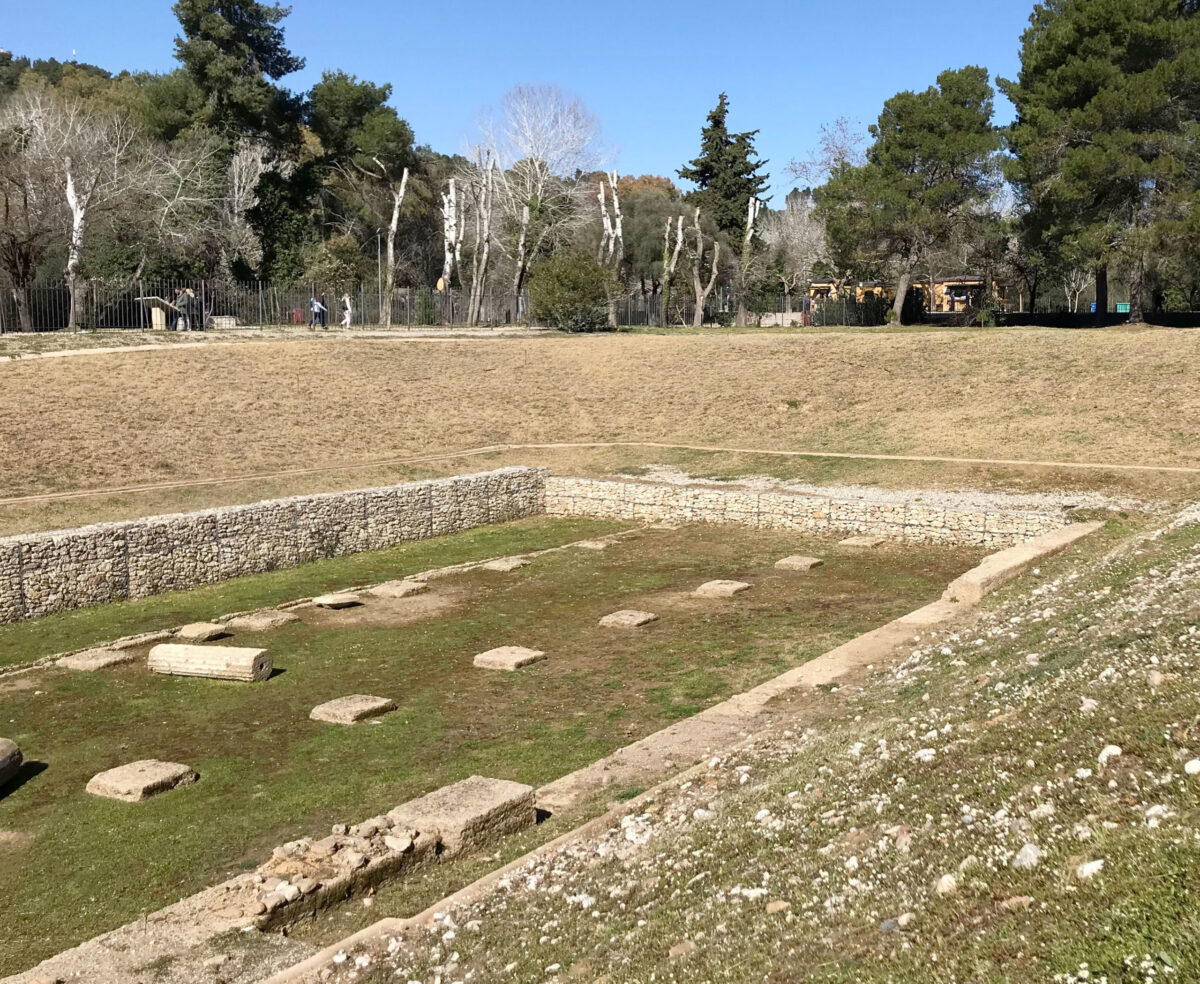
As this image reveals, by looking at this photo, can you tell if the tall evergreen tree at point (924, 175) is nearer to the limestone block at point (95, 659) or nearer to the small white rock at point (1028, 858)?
the limestone block at point (95, 659)

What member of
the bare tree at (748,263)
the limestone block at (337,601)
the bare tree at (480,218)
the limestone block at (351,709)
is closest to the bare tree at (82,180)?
the bare tree at (480,218)

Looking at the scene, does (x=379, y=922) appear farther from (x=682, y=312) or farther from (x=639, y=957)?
(x=682, y=312)

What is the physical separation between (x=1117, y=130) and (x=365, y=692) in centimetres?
3348

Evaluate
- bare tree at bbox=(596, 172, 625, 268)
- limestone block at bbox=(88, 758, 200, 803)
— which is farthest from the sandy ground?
bare tree at bbox=(596, 172, 625, 268)

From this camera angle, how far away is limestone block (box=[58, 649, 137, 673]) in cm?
1334

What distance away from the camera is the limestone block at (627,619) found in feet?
48.3

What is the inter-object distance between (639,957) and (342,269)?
52498 mm

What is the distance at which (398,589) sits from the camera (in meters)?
17.0

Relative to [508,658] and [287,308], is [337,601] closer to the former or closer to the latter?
[508,658]

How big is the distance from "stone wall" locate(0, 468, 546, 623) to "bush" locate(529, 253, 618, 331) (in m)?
21.3

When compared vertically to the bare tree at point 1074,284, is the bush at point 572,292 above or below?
below

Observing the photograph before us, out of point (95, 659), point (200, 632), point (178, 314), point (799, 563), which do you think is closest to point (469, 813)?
point (95, 659)

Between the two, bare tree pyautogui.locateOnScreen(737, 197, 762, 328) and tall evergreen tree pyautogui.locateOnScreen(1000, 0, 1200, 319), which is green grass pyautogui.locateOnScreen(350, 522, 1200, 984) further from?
bare tree pyautogui.locateOnScreen(737, 197, 762, 328)

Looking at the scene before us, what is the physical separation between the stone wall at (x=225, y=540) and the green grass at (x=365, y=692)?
46 centimetres
